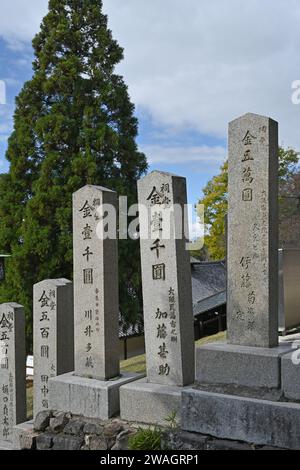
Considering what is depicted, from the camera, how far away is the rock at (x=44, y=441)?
15.9 ft

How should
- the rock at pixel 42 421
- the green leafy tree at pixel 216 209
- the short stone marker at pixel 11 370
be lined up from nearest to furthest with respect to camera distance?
the rock at pixel 42 421
the short stone marker at pixel 11 370
the green leafy tree at pixel 216 209

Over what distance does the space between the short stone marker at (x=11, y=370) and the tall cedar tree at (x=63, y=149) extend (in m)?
3.21

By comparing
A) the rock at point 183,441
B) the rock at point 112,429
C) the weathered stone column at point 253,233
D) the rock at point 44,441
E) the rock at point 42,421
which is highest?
the weathered stone column at point 253,233

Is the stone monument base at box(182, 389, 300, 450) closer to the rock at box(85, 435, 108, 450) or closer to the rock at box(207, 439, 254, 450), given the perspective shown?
the rock at box(207, 439, 254, 450)

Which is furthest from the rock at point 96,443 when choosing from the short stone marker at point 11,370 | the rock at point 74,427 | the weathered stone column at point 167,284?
the short stone marker at point 11,370

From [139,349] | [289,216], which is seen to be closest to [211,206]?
[289,216]

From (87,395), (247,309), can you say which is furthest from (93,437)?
(247,309)

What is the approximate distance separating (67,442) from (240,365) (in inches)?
81.5

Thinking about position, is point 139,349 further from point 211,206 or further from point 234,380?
point 234,380

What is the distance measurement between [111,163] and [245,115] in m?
7.24

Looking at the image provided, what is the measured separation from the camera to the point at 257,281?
13.8 feet

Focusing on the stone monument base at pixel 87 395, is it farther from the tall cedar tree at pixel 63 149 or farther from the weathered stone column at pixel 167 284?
the tall cedar tree at pixel 63 149

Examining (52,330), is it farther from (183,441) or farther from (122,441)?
(183,441)
